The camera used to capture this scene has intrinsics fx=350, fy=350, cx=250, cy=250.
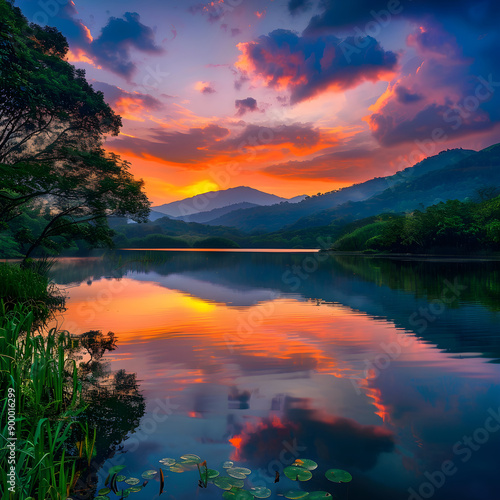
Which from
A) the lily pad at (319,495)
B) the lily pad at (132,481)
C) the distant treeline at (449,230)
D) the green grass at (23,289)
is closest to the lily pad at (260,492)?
the lily pad at (319,495)

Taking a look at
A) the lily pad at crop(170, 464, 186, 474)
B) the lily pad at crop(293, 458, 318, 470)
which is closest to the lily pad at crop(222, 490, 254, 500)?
the lily pad at crop(170, 464, 186, 474)

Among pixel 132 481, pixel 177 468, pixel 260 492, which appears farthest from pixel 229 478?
pixel 132 481

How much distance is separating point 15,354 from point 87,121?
1238 inches

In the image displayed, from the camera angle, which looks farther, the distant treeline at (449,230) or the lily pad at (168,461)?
the distant treeline at (449,230)

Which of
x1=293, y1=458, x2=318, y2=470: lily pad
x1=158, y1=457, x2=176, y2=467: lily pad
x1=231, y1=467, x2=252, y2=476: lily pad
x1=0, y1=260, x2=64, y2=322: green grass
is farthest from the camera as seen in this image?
x1=0, y1=260, x2=64, y2=322: green grass

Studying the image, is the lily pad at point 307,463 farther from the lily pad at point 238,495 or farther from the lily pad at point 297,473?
the lily pad at point 238,495

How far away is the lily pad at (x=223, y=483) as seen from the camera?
16.7ft

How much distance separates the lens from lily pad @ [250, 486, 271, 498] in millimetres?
4920

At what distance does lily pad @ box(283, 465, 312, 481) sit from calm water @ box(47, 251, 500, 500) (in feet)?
0.35

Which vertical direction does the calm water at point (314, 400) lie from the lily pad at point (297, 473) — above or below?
below

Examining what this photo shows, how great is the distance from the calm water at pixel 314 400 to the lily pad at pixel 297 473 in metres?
0.11

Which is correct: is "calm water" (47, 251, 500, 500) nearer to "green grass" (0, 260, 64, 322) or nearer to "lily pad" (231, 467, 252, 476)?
"lily pad" (231, 467, 252, 476)

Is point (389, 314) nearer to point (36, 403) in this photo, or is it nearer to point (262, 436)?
point (262, 436)

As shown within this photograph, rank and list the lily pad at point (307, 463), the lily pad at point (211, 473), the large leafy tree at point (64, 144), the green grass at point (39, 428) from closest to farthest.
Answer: the green grass at point (39, 428)
the lily pad at point (211, 473)
the lily pad at point (307, 463)
the large leafy tree at point (64, 144)
